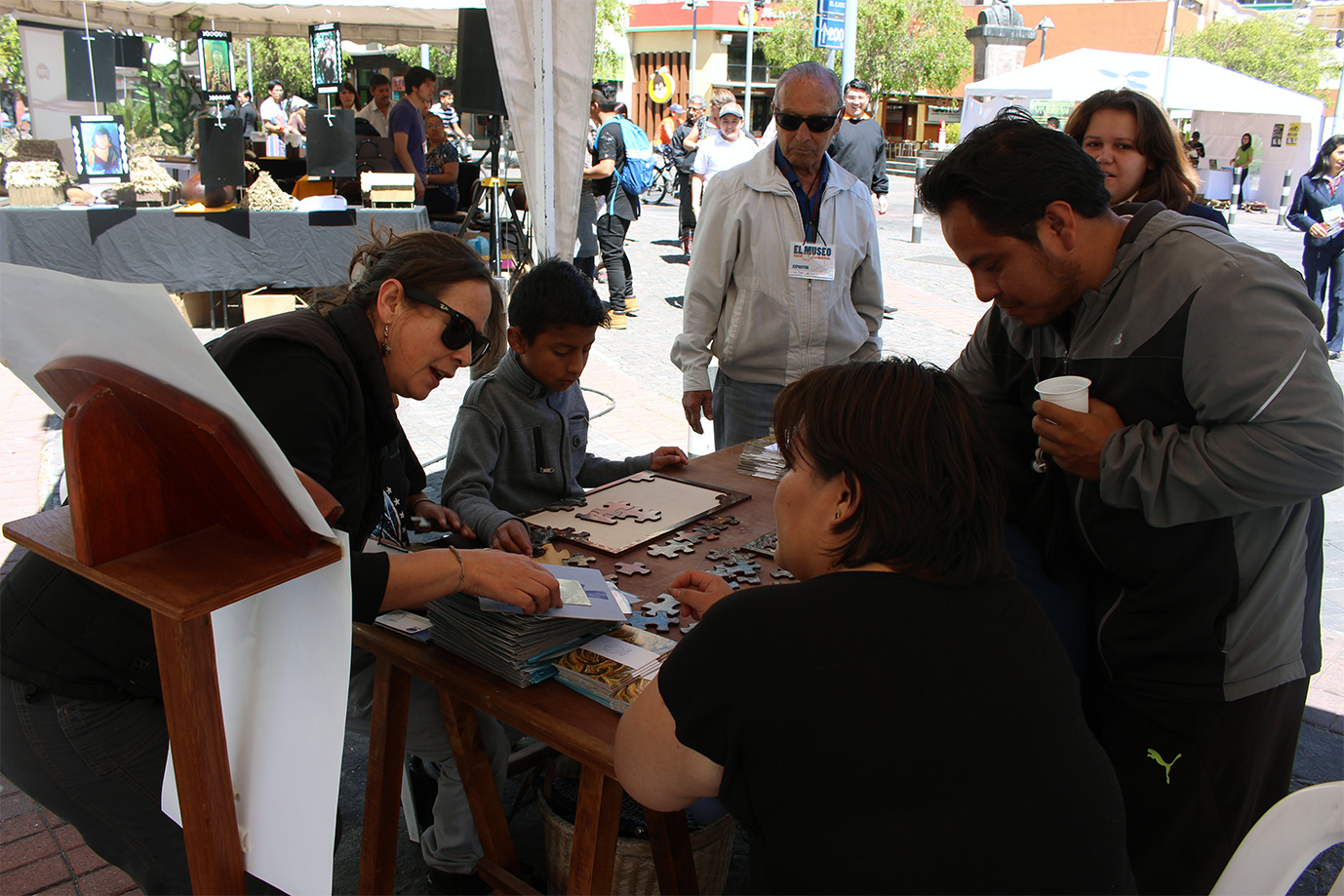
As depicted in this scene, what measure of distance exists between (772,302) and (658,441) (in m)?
2.83

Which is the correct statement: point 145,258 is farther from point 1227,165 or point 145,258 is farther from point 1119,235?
point 1227,165

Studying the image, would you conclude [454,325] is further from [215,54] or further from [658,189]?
[658,189]

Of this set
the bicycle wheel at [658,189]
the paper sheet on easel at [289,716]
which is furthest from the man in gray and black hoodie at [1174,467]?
the bicycle wheel at [658,189]

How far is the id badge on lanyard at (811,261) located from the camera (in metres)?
3.96

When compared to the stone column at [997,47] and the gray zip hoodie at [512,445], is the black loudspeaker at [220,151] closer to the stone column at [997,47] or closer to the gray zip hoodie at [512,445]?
the gray zip hoodie at [512,445]

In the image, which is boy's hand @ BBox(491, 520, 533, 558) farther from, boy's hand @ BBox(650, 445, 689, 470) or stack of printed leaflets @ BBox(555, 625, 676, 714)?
boy's hand @ BBox(650, 445, 689, 470)

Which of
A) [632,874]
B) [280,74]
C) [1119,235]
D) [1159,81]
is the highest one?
[280,74]

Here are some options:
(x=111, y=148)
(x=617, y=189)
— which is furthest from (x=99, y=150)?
(x=617, y=189)

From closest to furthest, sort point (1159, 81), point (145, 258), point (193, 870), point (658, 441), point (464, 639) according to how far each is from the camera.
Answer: point (193, 870) < point (464, 639) < point (658, 441) < point (145, 258) < point (1159, 81)

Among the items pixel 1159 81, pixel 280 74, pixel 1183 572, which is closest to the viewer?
pixel 1183 572

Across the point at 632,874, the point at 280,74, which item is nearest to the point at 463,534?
the point at 632,874

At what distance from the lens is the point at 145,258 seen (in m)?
8.70

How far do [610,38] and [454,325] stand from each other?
172 ft

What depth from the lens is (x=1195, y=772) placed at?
1980 millimetres
